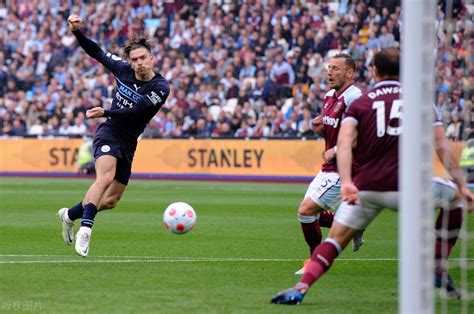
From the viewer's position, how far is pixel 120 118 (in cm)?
1194

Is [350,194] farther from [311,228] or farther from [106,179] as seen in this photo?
[106,179]

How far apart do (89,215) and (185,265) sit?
127 centimetres

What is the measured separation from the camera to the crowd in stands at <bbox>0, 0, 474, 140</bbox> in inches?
1188

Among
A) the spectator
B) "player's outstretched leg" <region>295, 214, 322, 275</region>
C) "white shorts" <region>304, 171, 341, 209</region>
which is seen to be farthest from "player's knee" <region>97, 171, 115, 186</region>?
the spectator

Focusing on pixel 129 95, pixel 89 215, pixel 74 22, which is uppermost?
pixel 74 22

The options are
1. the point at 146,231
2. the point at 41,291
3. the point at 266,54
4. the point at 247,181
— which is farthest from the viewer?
the point at 266,54

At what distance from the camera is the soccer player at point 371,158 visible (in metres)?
7.84

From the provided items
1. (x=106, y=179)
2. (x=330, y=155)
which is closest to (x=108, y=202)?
(x=106, y=179)

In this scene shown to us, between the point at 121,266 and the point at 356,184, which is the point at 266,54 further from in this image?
the point at 356,184

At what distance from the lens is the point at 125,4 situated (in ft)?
119

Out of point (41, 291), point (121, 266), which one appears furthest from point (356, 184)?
point (121, 266)

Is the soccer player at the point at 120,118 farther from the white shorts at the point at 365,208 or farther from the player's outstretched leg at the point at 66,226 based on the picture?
the white shorts at the point at 365,208

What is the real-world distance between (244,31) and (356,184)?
25.5m

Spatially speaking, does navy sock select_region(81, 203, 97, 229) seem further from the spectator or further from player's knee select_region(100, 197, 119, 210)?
the spectator
